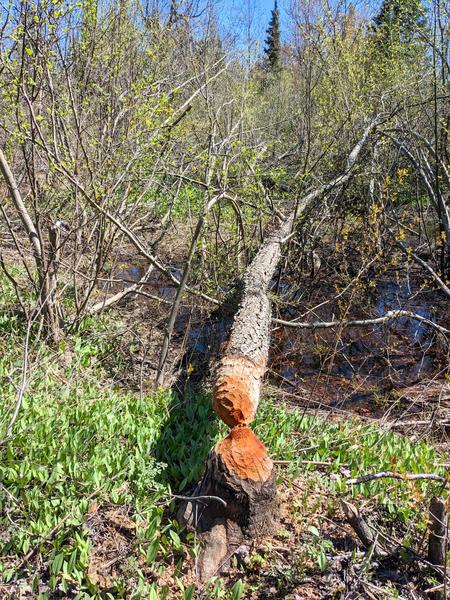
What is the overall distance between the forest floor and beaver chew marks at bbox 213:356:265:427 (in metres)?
0.44

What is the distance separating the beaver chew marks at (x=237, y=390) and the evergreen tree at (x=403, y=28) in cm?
555

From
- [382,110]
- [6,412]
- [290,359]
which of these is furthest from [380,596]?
[382,110]

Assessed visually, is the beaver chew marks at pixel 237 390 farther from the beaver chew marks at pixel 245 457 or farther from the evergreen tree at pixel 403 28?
the evergreen tree at pixel 403 28

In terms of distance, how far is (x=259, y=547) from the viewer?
9.40ft

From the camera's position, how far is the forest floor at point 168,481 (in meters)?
2.63

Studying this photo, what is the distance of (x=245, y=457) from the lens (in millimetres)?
2939

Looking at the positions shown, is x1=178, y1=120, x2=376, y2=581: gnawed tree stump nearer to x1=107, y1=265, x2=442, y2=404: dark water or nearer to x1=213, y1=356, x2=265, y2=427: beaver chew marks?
x1=213, y1=356, x2=265, y2=427: beaver chew marks

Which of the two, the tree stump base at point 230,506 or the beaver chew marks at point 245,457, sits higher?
the beaver chew marks at point 245,457

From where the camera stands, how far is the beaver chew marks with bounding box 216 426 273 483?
2887 mm

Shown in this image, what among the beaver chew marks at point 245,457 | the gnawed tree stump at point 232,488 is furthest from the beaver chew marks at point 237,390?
the beaver chew marks at point 245,457

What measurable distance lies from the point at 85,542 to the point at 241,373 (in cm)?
152

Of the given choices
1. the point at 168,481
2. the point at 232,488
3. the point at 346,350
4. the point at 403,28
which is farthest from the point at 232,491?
the point at 403,28

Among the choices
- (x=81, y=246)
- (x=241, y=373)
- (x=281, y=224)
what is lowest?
(x=241, y=373)

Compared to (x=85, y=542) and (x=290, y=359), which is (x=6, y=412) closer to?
(x=85, y=542)
